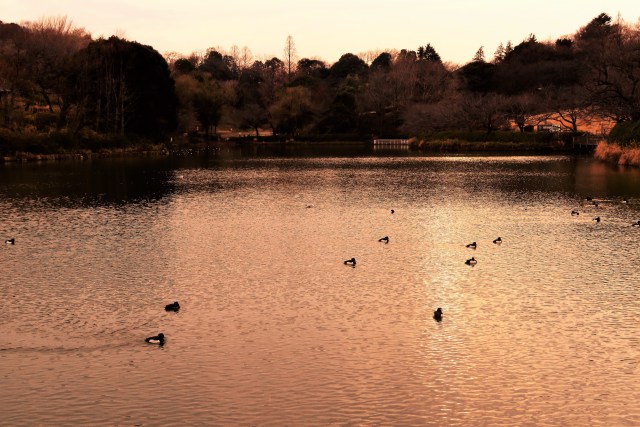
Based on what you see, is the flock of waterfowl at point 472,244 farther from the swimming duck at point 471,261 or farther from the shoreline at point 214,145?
the shoreline at point 214,145

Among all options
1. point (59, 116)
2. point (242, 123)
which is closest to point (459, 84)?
point (242, 123)

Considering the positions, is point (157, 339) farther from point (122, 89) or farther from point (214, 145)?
point (214, 145)

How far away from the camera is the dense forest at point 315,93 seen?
104 m

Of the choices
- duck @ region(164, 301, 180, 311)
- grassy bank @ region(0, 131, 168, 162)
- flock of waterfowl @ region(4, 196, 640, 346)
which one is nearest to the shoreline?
grassy bank @ region(0, 131, 168, 162)

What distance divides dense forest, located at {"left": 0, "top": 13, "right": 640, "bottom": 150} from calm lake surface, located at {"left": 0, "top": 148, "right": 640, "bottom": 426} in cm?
5507

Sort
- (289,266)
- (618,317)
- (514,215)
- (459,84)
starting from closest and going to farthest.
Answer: (618,317) < (289,266) < (514,215) < (459,84)

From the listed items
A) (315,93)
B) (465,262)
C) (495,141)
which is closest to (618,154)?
(495,141)

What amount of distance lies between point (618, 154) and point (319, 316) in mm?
72858

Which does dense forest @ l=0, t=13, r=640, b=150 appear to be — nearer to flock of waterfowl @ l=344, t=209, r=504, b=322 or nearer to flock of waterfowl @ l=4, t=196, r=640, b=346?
flock of waterfowl @ l=4, t=196, r=640, b=346

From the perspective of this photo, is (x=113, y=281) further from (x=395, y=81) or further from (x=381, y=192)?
(x=395, y=81)

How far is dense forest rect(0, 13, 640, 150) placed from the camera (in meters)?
104

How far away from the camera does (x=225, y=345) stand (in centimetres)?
1861

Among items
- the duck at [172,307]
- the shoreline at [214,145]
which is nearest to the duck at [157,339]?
the duck at [172,307]

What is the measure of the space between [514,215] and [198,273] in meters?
22.7
